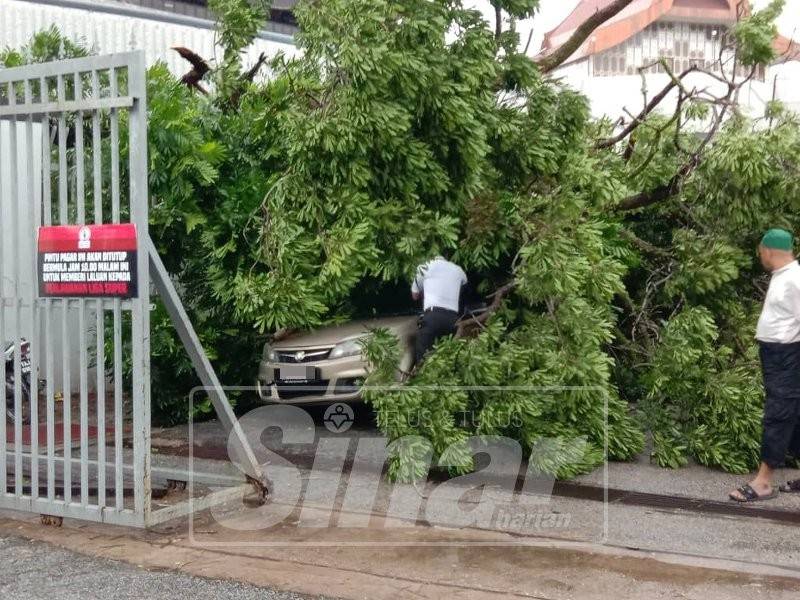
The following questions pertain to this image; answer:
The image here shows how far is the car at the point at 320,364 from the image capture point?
9070 mm

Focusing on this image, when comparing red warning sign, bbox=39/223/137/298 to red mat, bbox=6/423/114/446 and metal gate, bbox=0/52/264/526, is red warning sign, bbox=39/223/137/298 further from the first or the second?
red mat, bbox=6/423/114/446

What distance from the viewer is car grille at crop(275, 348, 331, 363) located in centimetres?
920

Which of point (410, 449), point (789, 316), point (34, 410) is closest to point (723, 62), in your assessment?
point (789, 316)

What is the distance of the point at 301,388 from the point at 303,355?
31 centimetres

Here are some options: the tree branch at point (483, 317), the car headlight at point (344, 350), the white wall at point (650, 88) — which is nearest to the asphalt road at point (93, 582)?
the tree branch at point (483, 317)

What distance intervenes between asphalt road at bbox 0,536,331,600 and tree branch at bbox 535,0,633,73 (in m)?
5.92

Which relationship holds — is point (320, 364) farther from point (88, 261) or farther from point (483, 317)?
point (88, 261)

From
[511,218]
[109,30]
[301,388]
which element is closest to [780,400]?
[511,218]

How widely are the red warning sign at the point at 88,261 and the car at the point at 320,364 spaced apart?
3339mm

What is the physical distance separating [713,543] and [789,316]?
174 centimetres

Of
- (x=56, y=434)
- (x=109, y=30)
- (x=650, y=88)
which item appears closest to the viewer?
(x=56, y=434)

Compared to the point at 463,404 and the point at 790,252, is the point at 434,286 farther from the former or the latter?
the point at 790,252

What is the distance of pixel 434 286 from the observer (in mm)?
8414

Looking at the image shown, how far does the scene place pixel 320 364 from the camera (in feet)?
30.0
